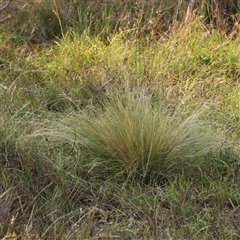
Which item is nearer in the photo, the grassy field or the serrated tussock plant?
the grassy field

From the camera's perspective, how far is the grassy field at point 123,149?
3020 mm

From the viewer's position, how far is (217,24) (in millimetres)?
6020

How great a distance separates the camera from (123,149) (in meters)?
3.52

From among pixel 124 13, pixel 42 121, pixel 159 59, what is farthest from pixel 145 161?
pixel 124 13

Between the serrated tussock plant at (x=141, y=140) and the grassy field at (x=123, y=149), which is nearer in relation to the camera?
the grassy field at (x=123, y=149)

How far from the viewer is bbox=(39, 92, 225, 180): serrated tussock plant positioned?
11.5ft

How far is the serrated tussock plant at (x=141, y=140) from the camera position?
3508 mm

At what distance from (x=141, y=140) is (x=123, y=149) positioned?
0.14m

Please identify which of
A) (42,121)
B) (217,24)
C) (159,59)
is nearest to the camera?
(42,121)

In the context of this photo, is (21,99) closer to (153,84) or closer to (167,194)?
(153,84)

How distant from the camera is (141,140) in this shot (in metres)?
3.47

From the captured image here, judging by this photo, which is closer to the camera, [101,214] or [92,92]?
[101,214]

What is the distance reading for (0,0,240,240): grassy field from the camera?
3020 mm

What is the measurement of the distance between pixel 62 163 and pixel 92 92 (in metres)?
1.36
